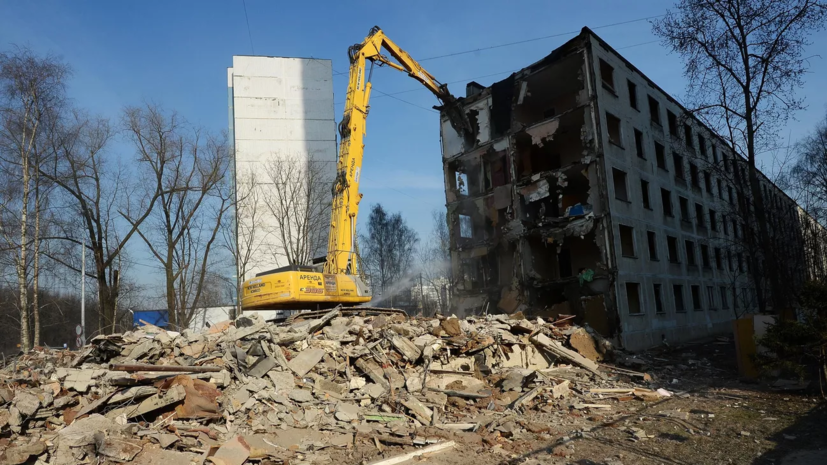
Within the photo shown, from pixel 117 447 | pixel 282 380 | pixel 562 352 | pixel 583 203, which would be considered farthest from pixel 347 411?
pixel 583 203

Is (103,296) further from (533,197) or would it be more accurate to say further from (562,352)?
(562,352)

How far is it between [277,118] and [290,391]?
113 feet

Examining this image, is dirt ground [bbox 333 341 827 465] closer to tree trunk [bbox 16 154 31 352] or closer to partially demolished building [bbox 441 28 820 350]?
partially demolished building [bbox 441 28 820 350]

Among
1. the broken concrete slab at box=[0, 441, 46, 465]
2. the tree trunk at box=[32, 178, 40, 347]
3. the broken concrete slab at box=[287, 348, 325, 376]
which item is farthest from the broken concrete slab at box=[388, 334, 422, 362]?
the tree trunk at box=[32, 178, 40, 347]

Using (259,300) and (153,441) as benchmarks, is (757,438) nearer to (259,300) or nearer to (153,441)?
(153,441)

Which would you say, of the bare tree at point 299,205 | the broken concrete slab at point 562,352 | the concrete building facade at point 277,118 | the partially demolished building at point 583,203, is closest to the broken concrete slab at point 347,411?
the broken concrete slab at point 562,352

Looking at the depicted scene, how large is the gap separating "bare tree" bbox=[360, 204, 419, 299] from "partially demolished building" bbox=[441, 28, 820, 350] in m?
25.6

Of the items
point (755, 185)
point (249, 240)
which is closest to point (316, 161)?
point (249, 240)

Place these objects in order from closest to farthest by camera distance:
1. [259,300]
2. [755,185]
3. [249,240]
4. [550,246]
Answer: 1. [259,300]
2. [755,185]
3. [550,246]
4. [249,240]

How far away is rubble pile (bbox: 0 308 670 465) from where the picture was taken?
691cm

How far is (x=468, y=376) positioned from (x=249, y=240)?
26403 millimetres

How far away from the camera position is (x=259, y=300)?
15.1m

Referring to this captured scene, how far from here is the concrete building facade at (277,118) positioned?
38.4 m

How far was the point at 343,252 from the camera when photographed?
637 inches
